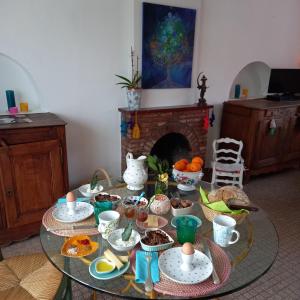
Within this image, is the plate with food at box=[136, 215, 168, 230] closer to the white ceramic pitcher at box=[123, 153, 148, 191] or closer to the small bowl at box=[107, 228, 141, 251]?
the small bowl at box=[107, 228, 141, 251]

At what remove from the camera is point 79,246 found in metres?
1.16

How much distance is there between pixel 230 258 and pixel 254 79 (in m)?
3.59

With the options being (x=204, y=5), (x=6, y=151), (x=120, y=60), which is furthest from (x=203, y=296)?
(x=204, y=5)

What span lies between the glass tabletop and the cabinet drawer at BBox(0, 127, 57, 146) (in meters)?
1.00

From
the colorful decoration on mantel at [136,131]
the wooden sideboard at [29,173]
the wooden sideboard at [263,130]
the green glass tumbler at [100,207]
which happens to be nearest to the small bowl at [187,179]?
the green glass tumbler at [100,207]

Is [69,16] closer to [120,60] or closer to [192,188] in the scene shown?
[120,60]

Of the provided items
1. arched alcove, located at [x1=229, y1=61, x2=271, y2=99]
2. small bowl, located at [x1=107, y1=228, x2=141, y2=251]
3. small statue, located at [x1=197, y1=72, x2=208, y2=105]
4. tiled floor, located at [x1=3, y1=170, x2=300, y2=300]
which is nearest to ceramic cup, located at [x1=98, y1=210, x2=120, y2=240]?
small bowl, located at [x1=107, y1=228, x2=141, y2=251]

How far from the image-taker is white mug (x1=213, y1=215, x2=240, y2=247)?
1.15 meters

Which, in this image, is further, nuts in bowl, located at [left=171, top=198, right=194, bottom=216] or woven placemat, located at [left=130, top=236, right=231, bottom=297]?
nuts in bowl, located at [left=171, top=198, right=194, bottom=216]

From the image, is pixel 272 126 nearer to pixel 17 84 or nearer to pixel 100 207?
pixel 100 207

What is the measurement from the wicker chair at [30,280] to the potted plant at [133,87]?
68.4 inches

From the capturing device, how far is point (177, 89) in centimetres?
318

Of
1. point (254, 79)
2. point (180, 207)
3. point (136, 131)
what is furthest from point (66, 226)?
point (254, 79)

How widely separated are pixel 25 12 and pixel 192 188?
6.39 ft
